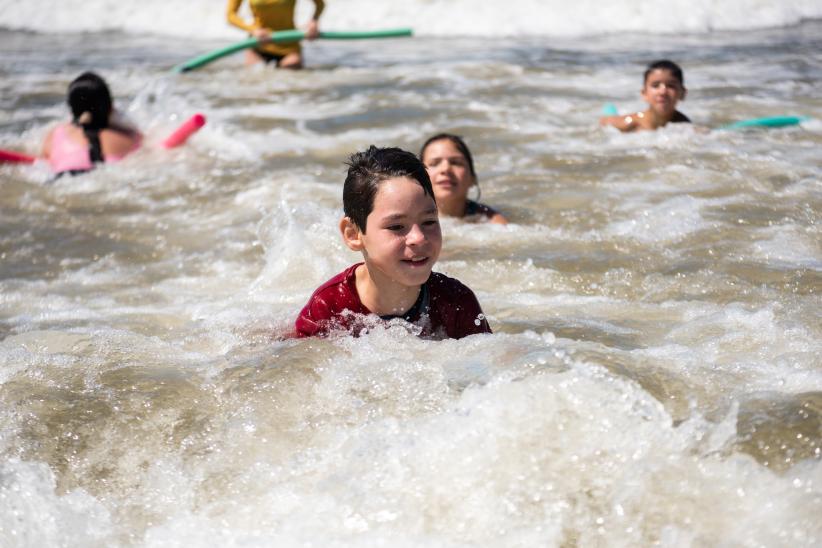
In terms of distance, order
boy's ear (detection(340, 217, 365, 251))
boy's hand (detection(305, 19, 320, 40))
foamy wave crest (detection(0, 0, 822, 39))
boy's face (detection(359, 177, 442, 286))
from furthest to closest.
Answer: foamy wave crest (detection(0, 0, 822, 39)) < boy's hand (detection(305, 19, 320, 40)) < boy's ear (detection(340, 217, 365, 251)) < boy's face (detection(359, 177, 442, 286))

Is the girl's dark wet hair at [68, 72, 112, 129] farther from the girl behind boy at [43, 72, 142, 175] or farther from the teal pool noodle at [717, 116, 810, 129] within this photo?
the teal pool noodle at [717, 116, 810, 129]

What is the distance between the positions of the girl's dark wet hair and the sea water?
0.46 metres

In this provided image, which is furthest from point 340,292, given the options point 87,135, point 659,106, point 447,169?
point 659,106

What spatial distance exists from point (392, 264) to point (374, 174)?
33cm

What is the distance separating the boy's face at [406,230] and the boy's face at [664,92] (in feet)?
17.0

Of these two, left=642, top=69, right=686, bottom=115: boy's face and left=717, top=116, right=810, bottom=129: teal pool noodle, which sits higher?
left=642, top=69, right=686, bottom=115: boy's face

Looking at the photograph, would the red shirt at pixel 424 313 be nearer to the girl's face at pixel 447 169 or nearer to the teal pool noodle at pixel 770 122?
the girl's face at pixel 447 169

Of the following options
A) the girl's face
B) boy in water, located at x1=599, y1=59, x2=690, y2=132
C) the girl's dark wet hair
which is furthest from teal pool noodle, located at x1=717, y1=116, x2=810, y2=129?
the girl's dark wet hair

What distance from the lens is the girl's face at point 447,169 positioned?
6.24 metres

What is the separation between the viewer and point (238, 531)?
2.88m

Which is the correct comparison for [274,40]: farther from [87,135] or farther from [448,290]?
[448,290]

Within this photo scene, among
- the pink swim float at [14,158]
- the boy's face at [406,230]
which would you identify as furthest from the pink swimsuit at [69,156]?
the boy's face at [406,230]

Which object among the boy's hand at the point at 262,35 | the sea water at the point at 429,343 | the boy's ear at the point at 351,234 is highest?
the boy's hand at the point at 262,35

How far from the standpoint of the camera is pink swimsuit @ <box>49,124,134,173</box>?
25.7 ft
